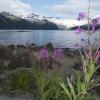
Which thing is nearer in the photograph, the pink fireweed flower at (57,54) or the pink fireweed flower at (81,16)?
the pink fireweed flower at (81,16)

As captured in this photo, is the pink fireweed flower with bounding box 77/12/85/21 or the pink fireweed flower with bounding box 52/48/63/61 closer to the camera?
the pink fireweed flower with bounding box 77/12/85/21

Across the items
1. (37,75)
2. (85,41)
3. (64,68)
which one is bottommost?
(64,68)

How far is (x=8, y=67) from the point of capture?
62.9ft

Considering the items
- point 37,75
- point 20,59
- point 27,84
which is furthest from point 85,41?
point 20,59

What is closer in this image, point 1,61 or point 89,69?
point 89,69

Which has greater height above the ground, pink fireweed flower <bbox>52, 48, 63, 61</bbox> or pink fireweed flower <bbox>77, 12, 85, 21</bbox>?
pink fireweed flower <bbox>77, 12, 85, 21</bbox>

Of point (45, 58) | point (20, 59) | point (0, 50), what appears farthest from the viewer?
point (0, 50)

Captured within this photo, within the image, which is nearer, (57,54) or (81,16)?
(81,16)

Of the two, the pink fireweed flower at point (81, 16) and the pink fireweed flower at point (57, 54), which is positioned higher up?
the pink fireweed flower at point (81, 16)

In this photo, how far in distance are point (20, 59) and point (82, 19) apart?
1308 cm

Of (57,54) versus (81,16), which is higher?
(81,16)

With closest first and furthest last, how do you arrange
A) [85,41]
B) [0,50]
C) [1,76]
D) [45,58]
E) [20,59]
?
[85,41] < [45,58] < [1,76] < [20,59] < [0,50]

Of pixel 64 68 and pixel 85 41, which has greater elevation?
pixel 85 41

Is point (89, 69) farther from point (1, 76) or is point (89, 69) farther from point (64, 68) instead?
point (64, 68)
